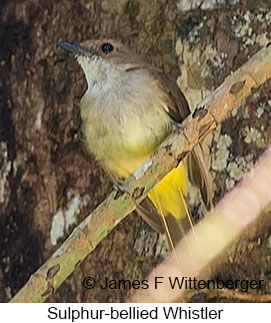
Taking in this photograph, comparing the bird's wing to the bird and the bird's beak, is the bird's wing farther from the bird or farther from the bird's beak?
the bird's beak

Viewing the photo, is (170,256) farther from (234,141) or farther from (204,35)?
(204,35)

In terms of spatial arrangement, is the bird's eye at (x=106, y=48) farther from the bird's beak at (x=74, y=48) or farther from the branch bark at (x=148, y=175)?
the branch bark at (x=148, y=175)

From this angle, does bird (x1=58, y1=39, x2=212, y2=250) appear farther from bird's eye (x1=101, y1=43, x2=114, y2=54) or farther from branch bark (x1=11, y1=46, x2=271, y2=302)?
branch bark (x1=11, y1=46, x2=271, y2=302)

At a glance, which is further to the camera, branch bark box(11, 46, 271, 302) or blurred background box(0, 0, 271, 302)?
blurred background box(0, 0, 271, 302)

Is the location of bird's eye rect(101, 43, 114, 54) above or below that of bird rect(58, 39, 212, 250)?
above

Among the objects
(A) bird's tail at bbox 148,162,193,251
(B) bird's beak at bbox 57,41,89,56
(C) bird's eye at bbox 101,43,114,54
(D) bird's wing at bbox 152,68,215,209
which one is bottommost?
(A) bird's tail at bbox 148,162,193,251

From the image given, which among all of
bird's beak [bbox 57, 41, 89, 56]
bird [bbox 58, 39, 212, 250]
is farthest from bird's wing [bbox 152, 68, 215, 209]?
bird's beak [bbox 57, 41, 89, 56]

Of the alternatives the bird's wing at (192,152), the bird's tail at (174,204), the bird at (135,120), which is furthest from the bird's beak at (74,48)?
the bird's tail at (174,204)
